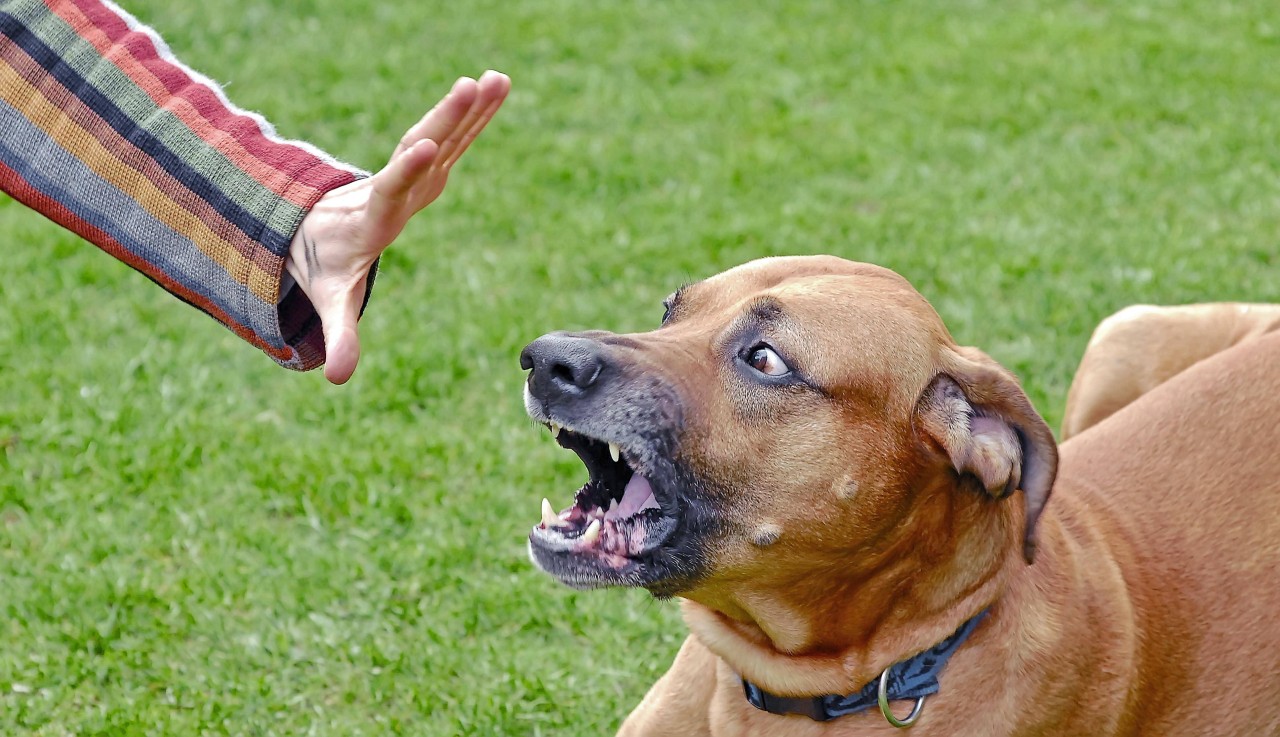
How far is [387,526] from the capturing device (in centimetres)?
550

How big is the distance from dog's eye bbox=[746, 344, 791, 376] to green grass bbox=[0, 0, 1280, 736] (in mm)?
1738

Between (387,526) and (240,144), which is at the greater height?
(240,144)

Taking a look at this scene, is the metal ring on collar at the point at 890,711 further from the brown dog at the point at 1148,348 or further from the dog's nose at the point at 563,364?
the brown dog at the point at 1148,348

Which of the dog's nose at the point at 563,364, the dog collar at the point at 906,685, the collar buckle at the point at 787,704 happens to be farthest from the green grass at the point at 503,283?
the dog's nose at the point at 563,364

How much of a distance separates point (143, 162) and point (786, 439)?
5.72 ft

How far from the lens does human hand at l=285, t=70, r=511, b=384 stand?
10.1 ft

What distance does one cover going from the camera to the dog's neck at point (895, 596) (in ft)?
11.6

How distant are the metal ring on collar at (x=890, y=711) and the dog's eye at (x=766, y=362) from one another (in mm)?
824

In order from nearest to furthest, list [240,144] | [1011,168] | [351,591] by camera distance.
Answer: [240,144] < [351,591] < [1011,168]

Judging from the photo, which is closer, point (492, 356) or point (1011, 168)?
point (492, 356)

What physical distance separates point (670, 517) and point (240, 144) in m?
1.42

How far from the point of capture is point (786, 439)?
3.48m

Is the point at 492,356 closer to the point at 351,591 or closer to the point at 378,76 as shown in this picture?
the point at 351,591

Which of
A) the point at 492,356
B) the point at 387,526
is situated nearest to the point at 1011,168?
the point at 492,356
